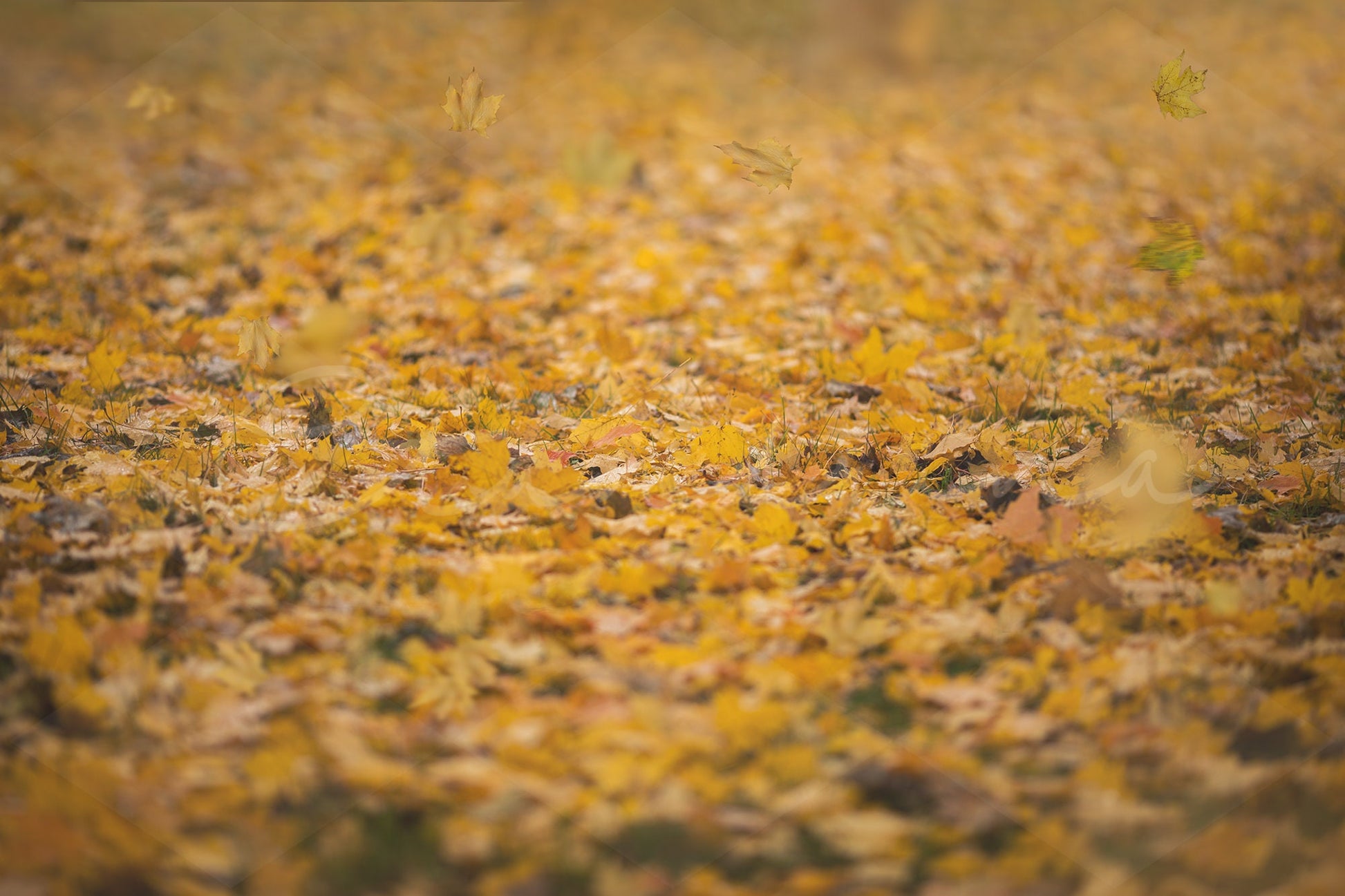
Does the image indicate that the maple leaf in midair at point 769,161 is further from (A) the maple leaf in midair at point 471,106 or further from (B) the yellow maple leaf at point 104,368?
(B) the yellow maple leaf at point 104,368

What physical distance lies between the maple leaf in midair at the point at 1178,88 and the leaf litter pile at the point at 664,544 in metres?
0.02

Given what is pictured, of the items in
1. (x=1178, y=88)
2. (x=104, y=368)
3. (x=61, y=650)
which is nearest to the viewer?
(x=61, y=650)

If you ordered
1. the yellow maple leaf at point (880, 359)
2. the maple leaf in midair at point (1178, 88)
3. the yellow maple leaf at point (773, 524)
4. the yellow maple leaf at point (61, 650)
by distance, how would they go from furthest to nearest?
the yellow maple leaf at point (880, 359) < the maple leaf in midair at point (1178, 88) < the yellow maple leaf at point (773, 524) < the yellow maple leaf at point (61, 650)

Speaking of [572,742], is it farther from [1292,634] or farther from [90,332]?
[90,332]

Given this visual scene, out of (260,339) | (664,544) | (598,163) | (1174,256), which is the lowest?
(664,544)

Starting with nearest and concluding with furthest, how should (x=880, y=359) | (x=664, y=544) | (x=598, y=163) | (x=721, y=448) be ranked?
(x=664, y=544) → (x=721, y=448) → (x=880, y=359) → (x=598, y=163)

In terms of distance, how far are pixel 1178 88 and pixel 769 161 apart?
47.3 inches

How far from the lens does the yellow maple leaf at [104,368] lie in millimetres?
3459

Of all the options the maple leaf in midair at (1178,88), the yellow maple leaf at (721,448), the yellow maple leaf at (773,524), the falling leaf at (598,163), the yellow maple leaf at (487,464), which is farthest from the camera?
the falling leaf at (598,163)

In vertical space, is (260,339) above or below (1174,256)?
below

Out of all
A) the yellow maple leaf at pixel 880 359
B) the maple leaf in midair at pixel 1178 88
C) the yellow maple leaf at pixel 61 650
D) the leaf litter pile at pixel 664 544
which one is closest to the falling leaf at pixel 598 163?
the leaf litter pile at pixel 664 544

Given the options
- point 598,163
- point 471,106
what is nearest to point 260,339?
point 471,106

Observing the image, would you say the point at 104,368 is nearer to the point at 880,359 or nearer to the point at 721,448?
the point at 721,448

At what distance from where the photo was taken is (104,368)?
3525 millimetres
